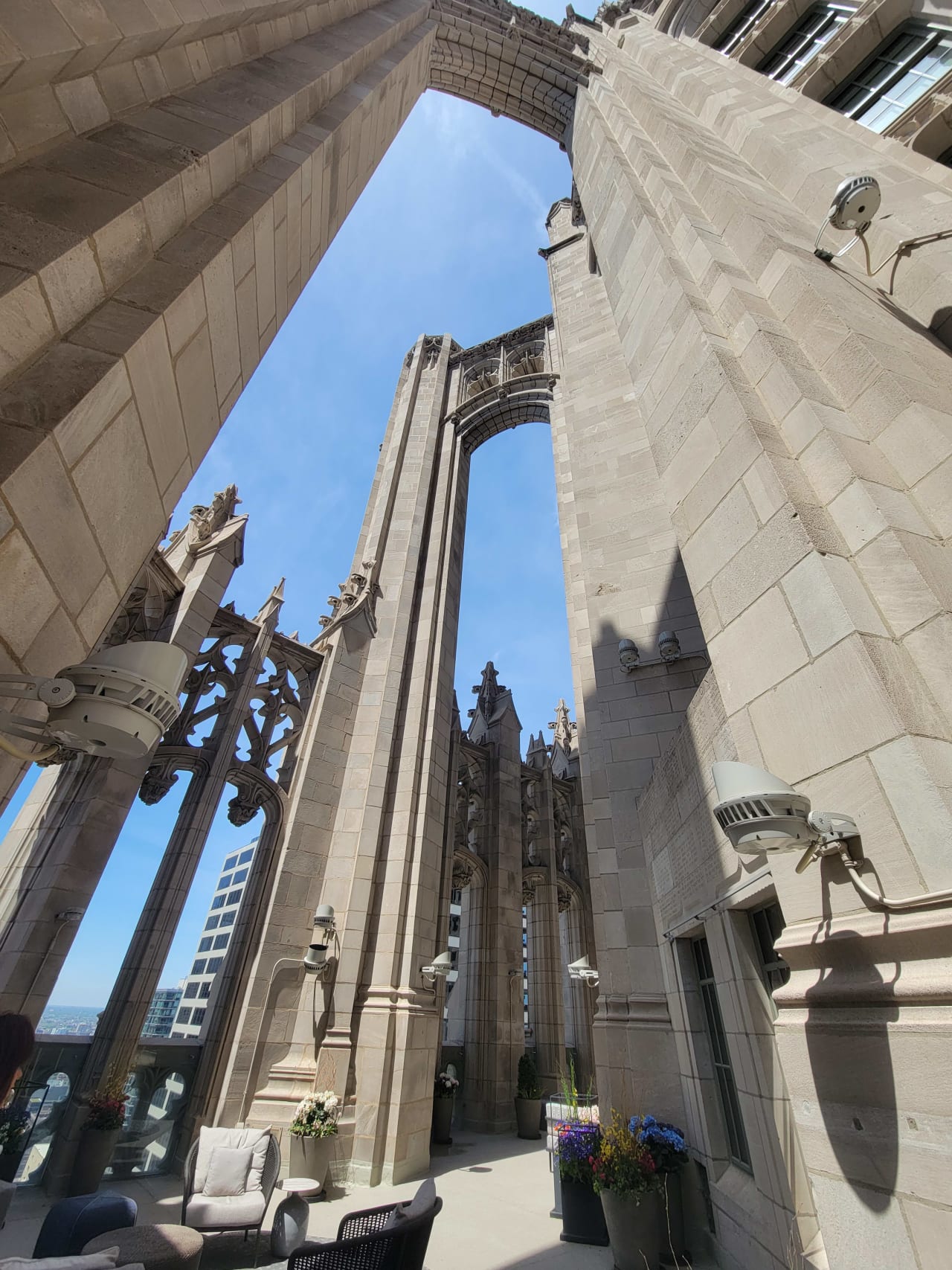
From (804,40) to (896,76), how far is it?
12.5 feet

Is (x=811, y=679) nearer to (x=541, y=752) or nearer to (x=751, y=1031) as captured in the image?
(x=751, y=1031)

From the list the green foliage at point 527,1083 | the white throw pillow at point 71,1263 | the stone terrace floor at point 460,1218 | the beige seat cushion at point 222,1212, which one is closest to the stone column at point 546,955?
the green foliage at point 527,1083

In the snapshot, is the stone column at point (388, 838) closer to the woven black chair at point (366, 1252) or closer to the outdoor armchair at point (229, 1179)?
the outdoor armchair at point (229, 1179)

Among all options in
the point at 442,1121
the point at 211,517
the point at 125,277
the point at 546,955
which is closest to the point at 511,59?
the point at 211,517

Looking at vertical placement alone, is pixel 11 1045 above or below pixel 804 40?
below

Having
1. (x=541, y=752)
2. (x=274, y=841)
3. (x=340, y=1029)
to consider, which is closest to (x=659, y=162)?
(x=274, y=841)

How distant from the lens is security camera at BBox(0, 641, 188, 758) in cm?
217

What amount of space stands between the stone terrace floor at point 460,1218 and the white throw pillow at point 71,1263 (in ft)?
12.3

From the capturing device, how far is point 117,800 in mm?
8797

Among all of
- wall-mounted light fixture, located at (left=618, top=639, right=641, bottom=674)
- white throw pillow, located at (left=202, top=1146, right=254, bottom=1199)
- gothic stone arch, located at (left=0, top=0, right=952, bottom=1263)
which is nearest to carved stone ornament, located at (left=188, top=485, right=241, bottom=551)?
gothic stone arch, located at (left=0, top=0, right=952, bottom=1263)

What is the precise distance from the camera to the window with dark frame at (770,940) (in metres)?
4.25

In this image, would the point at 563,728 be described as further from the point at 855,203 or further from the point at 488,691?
the point at 855,203

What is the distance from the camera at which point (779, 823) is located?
2.35m

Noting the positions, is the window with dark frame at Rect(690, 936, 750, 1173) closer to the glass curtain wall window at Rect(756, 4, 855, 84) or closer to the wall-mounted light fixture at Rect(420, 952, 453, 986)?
the wall-mounted light fixture at Rect(420, 952, 453, 986)
